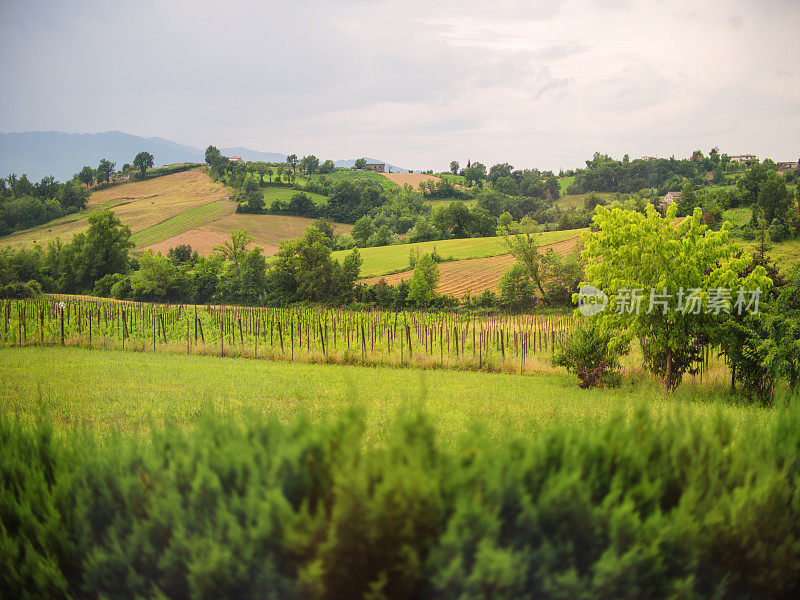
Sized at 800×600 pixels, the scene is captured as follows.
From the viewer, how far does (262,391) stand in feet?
34.1

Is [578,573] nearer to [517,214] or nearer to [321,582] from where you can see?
[321,582]

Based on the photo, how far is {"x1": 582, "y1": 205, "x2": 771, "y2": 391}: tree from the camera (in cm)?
1423

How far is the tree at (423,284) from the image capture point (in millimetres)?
46219

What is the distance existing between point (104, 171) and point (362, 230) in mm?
29241

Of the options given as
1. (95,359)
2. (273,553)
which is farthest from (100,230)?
(273,553)

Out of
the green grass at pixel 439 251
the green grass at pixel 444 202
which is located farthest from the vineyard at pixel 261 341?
the green grass at pixel 444 202

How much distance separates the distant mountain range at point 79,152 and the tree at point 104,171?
3.96ft

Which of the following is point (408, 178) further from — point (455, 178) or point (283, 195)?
point (283, 195)

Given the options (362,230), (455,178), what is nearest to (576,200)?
(455,178)

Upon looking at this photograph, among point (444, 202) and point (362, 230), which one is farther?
point (444, 202)

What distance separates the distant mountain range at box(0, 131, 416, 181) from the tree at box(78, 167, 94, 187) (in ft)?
2.29

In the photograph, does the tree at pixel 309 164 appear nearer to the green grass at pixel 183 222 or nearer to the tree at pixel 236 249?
the green grass at pixel 183 222

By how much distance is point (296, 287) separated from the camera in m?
49.8

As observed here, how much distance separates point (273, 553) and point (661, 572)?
5.61 feet
